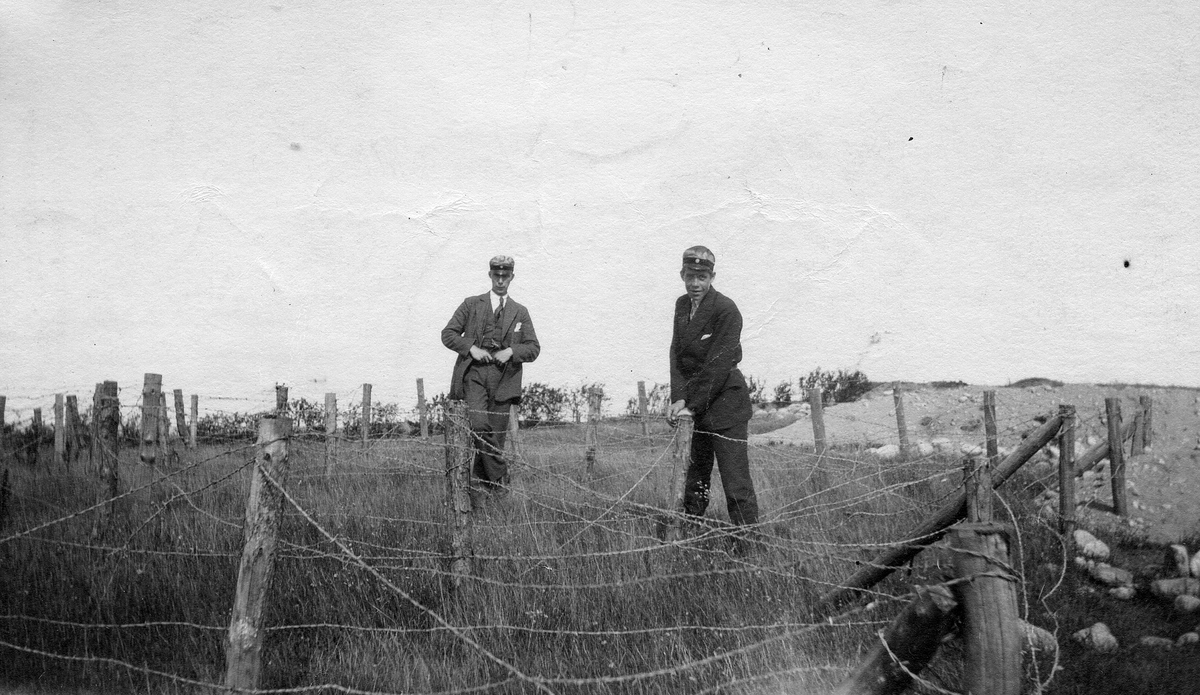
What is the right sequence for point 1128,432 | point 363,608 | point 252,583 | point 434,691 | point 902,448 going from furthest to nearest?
point 902,448
point 1128,432
point 363,608
point 434,691
point 252,583

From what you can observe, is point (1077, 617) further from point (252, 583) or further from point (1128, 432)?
point (1128, 432)

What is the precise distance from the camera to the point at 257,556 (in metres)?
2.95

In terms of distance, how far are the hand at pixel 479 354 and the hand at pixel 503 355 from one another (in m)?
0.06

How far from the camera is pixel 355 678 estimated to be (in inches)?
129

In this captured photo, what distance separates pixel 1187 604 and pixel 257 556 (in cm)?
483

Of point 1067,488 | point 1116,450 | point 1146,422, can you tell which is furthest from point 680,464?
point 1146,422

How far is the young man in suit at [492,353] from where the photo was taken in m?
6.41

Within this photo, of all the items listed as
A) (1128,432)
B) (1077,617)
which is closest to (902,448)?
(1128,432)

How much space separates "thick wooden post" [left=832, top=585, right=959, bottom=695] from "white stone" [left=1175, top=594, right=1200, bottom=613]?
3177mm

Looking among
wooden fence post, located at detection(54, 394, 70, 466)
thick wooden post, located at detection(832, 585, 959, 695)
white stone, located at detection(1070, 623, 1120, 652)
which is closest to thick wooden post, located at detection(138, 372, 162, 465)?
thick wooden post, located at detection(832, 585, 959, 695)

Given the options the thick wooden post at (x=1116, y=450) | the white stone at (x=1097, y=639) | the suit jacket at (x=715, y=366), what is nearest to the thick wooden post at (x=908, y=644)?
the white stone at (x=1097, y=639)

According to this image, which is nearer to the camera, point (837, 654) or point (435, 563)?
point (837, 654)

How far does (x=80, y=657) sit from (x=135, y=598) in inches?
27.6

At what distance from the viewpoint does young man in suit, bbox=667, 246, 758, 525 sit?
4887 mm
